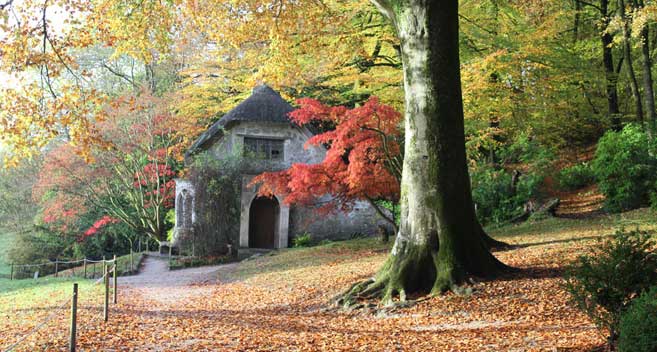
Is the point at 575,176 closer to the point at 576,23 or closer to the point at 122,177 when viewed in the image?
the point at 576,23

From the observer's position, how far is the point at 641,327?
4.16 meters

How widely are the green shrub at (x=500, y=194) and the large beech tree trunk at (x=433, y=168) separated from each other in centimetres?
885

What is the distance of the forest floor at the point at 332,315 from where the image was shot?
666 centimetres

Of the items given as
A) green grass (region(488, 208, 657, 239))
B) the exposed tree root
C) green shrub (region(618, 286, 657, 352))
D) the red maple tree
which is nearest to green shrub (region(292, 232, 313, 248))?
the red maple tree

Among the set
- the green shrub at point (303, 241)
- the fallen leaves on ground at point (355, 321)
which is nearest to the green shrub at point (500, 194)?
the fallen leaves on ground at point (355, 321)

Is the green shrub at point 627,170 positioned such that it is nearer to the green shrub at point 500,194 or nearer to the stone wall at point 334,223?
the green shrub at point 500,194

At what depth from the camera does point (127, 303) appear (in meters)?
11.6

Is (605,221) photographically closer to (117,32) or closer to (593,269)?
(593,269)

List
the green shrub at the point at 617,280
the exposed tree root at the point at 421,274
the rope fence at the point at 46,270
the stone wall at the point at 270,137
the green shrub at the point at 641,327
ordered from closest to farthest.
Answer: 1. the green shrub at the point at 641,327
2. the green shrub at the point at 617,280
3. the exposed tree root at the point at 421,274
4. the rope fence at the point at 46,270
5. the stone wall at the point at 270,137

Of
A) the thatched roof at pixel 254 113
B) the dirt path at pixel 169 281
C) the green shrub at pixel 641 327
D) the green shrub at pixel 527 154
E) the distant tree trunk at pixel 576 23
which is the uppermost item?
the distant tree trunk at pixel 576 23

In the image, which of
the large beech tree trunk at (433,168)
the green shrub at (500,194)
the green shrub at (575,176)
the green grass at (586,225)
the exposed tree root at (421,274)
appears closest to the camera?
the exposed tree root at (421,274)

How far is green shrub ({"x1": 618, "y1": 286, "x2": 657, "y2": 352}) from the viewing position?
4078mm

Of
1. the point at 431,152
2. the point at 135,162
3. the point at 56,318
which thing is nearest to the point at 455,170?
the point at 431,152

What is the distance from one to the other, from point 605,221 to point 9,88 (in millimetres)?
12742
